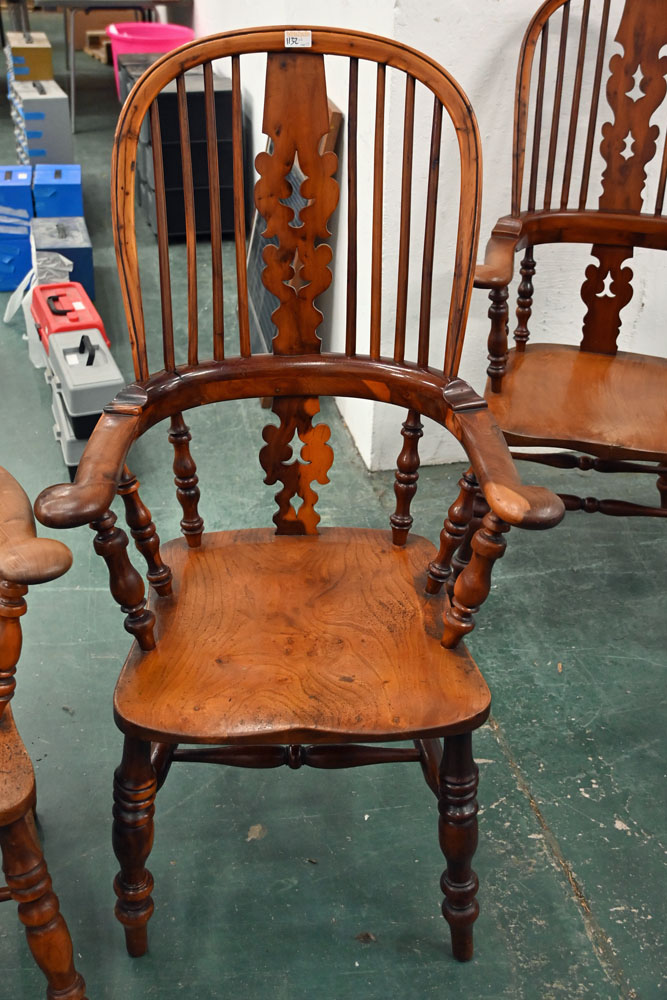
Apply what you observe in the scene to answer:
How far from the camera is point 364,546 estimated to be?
148 cm

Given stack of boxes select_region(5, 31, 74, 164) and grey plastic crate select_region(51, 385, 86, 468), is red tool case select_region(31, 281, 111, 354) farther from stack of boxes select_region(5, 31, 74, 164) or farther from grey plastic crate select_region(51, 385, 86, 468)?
stack of boxes select_region(5, 31, 74, 164)

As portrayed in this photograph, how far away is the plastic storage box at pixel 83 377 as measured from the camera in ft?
7.89

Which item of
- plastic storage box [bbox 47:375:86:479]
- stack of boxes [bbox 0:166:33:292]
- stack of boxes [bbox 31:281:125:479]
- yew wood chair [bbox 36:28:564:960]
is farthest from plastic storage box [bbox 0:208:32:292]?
yew wood chair [bbox 36:28:564:960]

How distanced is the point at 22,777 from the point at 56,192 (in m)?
3.03

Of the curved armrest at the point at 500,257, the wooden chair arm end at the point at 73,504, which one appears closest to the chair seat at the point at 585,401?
the curved armrest at the point at 500,257

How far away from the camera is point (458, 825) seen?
4.15 ft

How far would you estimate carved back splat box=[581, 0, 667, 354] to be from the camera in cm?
192

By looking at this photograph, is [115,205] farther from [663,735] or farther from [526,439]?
[663,735]

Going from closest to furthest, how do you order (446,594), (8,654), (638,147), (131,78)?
1. (8,654)
2. (446,594)
3. (638,147)
4. (131,78)

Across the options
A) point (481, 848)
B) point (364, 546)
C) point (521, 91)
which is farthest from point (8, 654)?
point (521, 91)

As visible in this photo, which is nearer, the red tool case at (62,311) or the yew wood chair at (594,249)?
the yew wood chair at (594,249)

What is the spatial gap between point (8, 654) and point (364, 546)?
617mm

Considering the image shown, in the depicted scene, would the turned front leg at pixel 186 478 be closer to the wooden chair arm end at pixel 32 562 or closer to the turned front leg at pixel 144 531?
the turned front leg at pixel 144 531

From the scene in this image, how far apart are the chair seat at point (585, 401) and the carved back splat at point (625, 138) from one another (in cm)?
10
